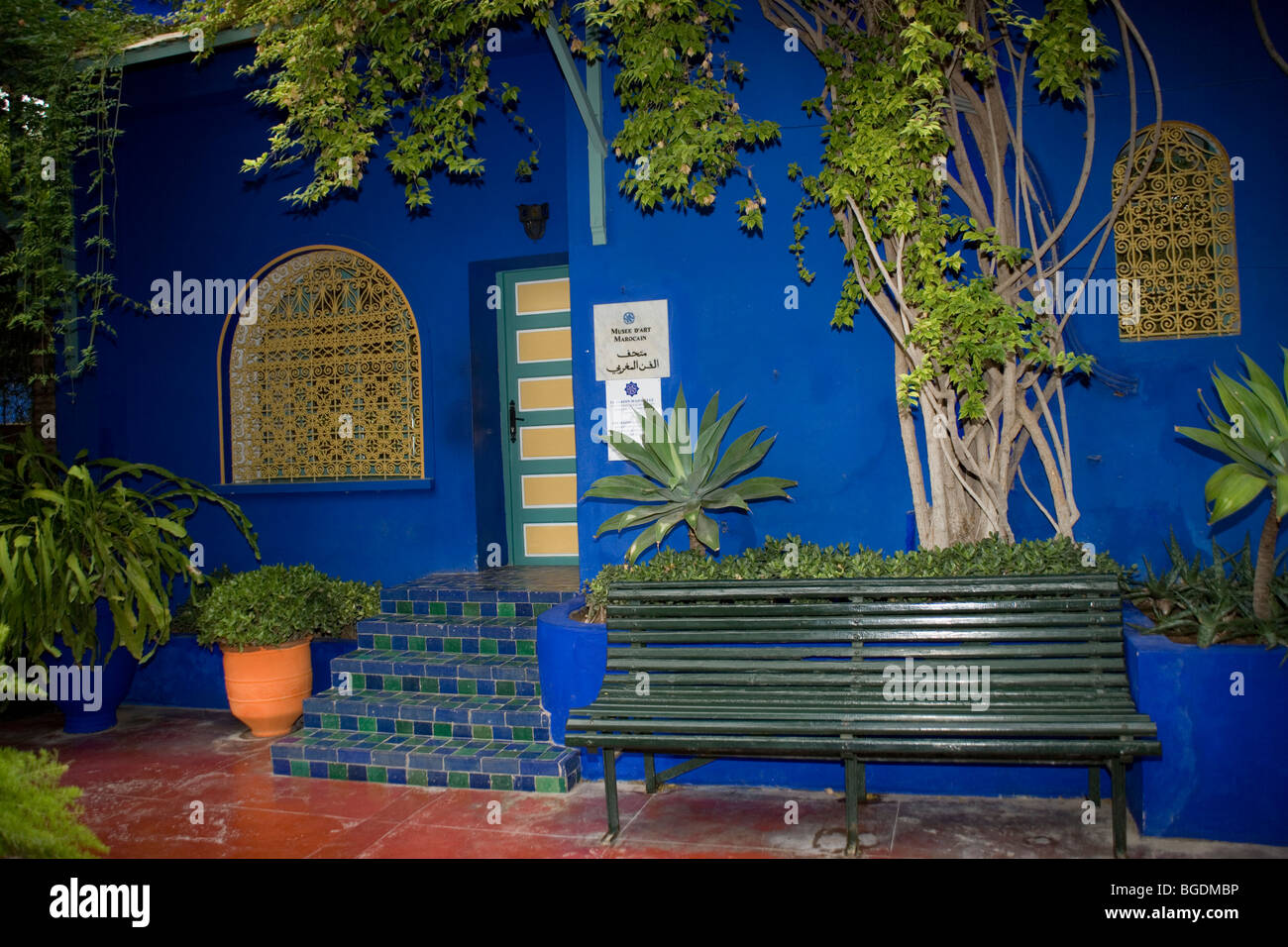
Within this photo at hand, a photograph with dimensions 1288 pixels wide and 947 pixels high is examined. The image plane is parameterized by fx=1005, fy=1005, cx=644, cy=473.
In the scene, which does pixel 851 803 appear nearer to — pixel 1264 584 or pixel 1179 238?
pixel 1264 584

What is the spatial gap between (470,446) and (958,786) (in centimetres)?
387

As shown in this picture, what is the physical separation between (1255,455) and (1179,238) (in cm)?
170

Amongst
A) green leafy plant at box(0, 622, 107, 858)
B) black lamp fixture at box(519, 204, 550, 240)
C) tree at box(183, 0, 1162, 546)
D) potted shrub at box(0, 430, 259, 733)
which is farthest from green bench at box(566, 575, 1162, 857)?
black lamp fixture at box(519, 204, 550, 240)

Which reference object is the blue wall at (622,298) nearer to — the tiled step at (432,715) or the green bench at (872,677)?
the tiled step at (432,715)

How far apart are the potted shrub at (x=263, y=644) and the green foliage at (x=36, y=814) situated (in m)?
3.43

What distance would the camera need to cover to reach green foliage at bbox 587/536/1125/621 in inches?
167

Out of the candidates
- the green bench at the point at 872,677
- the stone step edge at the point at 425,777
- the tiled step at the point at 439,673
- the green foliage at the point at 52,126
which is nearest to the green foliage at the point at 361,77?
the green foliage at the point at 52,126

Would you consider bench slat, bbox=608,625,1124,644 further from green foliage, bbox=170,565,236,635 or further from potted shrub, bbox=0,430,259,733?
green foliage, bbox=170,565,236,635

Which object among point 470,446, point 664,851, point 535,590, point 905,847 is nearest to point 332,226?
point 470,446

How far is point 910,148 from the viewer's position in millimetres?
4402

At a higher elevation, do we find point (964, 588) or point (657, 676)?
point (964, 588)

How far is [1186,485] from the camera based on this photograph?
484 cm

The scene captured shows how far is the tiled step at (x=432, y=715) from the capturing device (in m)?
4.88
